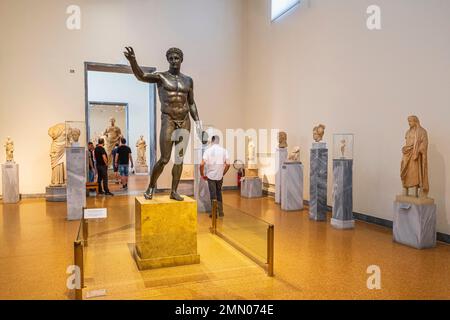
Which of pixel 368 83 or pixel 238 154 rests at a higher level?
pixel 368 83

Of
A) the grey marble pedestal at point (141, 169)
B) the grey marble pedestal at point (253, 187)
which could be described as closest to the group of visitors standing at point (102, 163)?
the grey marble pedestal at point (253, 187)

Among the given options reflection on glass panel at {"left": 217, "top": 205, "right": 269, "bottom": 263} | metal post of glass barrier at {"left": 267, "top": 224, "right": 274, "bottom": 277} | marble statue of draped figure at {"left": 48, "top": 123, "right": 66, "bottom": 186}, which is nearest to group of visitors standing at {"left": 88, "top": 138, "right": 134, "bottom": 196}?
marble statue of draped figure at {"left": 48, "top": 123, "right": 66, "bottom": 186}

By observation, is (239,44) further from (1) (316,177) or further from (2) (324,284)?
(2) (324,284)

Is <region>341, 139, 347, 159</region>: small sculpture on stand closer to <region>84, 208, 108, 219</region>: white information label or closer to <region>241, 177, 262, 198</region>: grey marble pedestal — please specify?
<region>241, 177, 262, 198</region>: grey marble pedestal

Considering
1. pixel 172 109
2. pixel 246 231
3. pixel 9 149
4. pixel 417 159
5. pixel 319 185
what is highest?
pixel 172 109

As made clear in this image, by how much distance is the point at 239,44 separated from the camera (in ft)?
40.1

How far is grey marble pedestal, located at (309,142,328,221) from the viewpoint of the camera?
721 centimetres

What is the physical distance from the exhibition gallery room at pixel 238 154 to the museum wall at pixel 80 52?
40 mm

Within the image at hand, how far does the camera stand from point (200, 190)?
26.8ft

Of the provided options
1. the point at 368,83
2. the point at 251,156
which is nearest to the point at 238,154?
the point at 251,156

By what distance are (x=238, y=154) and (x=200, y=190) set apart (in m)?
4.12

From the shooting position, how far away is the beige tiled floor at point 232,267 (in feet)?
11.9

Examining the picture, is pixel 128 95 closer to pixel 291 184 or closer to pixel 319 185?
pixel 291 184

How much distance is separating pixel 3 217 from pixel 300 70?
25.7 feet
